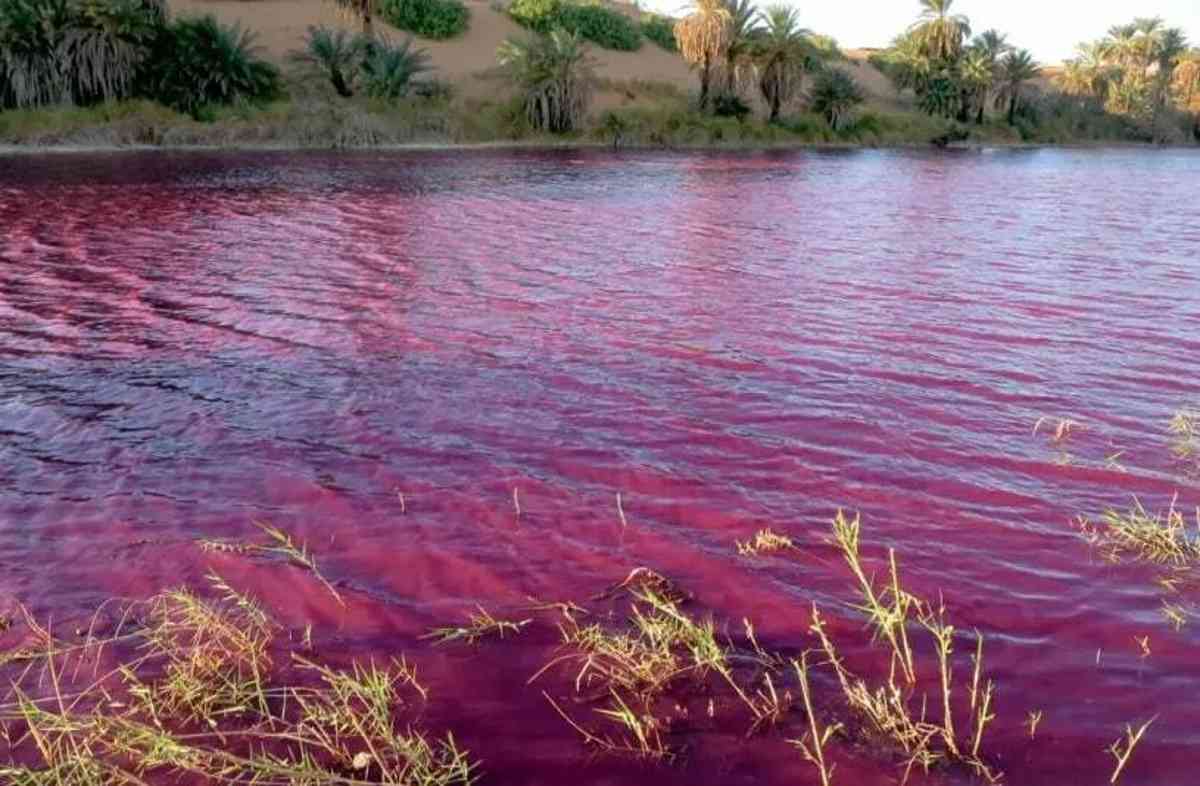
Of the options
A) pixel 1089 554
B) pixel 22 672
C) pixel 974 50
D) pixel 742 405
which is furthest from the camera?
pixel 974 50

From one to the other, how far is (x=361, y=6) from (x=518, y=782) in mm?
41836

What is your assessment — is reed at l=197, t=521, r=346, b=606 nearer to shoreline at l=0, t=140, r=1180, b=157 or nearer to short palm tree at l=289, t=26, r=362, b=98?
shoreline at l=0, t=140, r=1180, b=157

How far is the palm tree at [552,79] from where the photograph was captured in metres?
39.3

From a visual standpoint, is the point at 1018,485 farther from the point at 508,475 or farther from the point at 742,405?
the point at 508,475

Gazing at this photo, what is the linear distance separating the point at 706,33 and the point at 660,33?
21294 mm

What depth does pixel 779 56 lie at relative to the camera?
46.6 m

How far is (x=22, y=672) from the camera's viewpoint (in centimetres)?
336

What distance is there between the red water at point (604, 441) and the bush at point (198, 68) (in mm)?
24222

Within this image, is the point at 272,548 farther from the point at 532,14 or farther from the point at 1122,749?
the point at 532,14

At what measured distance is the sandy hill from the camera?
45781mm

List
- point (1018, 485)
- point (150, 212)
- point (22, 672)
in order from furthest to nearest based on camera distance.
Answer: point (150, 212)
point (1018, 485)
point (22, 672)

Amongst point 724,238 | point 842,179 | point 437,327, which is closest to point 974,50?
point 842,179

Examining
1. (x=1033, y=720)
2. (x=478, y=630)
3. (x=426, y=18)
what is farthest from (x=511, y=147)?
(x=1033, y=720)

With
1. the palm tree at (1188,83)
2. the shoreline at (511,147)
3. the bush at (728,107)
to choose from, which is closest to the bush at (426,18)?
the bush at (728,107)
